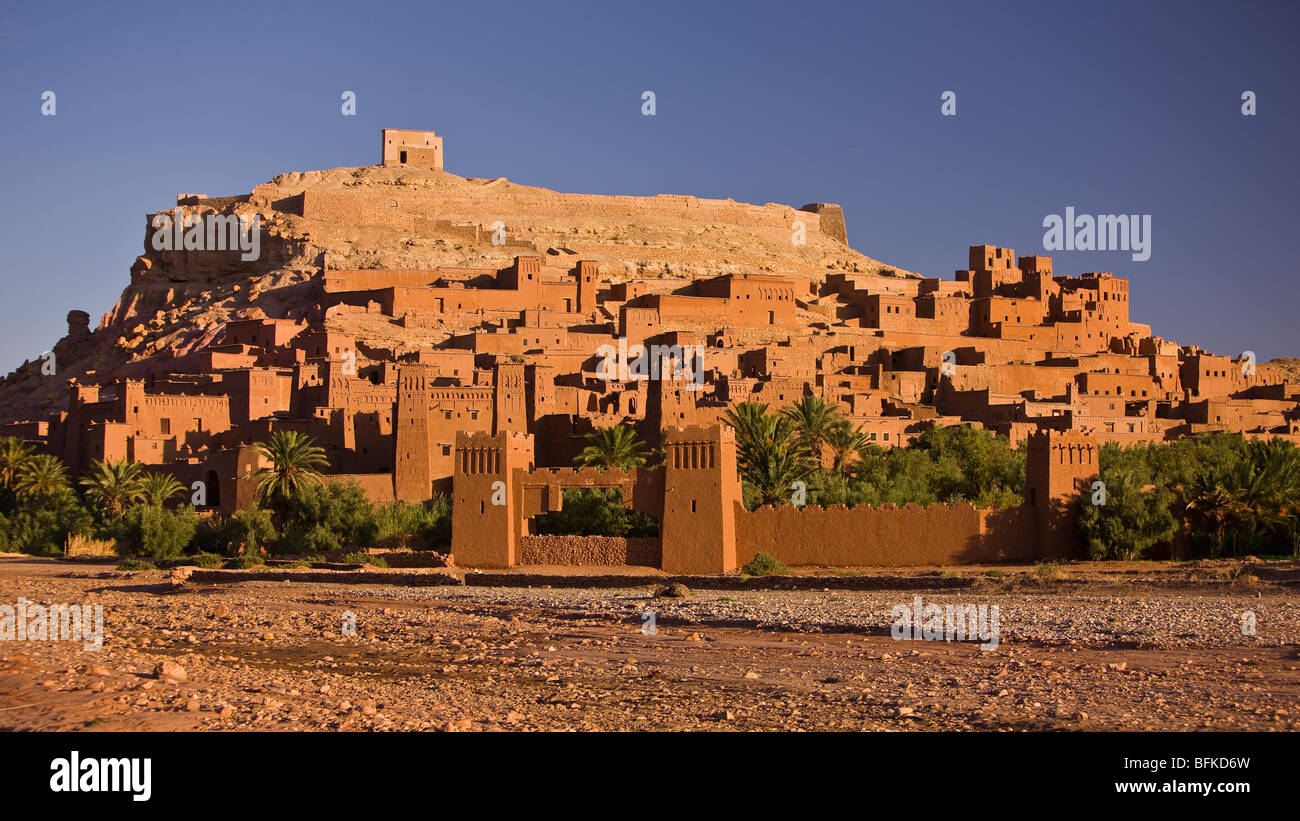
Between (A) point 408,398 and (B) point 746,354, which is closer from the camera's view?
(A) point 408,398

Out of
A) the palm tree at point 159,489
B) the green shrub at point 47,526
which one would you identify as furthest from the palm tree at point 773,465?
the green shrub at point 47,526

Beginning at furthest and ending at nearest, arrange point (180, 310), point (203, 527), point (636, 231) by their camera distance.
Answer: point (636, 231), point (180, 310), point (203, 527)

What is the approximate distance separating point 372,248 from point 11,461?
27231 millimetres

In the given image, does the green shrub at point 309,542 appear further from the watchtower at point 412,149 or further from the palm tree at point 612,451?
the watchtower at point 412,149

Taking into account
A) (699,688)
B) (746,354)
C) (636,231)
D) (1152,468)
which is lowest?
(699,688)

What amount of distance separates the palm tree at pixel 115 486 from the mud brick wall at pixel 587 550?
14.5m

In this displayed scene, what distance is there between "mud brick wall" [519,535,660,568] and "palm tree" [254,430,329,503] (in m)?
8.51

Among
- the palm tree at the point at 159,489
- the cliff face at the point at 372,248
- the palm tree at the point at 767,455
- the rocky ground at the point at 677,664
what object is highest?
the cliff face at the point at 372,248

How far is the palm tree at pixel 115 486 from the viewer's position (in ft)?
122

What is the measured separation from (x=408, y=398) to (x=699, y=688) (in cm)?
2294
